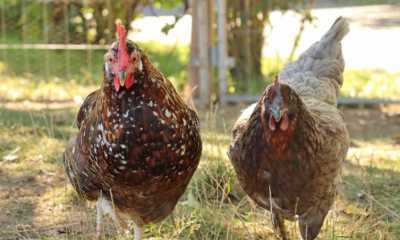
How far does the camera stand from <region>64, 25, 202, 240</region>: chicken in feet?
10.8

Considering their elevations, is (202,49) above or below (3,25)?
below

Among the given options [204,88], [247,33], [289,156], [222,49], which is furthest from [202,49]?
[289,156]

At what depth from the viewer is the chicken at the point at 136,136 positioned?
3293mm

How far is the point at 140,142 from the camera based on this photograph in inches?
130

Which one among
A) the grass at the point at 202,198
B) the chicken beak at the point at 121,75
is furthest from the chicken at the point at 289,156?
the chicken beak at the point at 121,75

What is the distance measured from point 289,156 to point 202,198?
3.24 feet

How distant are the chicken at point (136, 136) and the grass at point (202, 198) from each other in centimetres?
41

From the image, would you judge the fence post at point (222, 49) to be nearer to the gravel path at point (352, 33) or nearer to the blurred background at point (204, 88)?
the blurred background at point (204, 88)

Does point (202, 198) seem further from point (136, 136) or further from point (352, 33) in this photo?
point (352, 33)

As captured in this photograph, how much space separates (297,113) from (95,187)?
1.11m

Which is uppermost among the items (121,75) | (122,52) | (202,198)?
(122,52)

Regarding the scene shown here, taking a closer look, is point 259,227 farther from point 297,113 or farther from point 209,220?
point 297,113

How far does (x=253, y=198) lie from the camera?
3.86 metres

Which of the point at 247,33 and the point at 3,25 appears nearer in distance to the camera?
the point at 247,33
